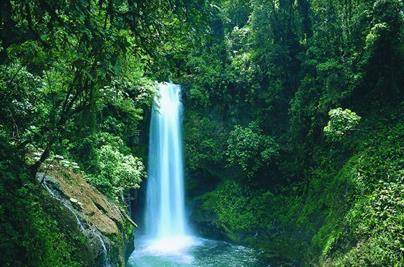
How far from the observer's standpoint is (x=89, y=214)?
7609 millimetres

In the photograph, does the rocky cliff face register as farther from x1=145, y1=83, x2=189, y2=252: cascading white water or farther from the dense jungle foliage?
x1=145, y1=83, x2=189, y2=252: cascading white water

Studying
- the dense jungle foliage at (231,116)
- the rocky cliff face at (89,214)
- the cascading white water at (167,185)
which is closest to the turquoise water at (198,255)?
the cascading white water at (167,185)

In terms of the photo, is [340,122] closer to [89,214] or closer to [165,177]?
[89,214]

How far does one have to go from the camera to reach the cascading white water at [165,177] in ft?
57.4

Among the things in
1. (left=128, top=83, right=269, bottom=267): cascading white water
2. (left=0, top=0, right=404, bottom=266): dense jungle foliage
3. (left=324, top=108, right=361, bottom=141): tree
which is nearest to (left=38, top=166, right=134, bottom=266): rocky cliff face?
(left=0, top=0, right=404, bottom=266): dense jungle foliage

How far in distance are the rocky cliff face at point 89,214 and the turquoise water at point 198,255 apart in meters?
4.22

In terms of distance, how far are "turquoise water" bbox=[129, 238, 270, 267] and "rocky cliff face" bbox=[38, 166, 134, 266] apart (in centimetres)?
422

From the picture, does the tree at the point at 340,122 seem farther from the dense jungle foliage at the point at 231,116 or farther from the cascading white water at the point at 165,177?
the cascading white water at the point at 165,177

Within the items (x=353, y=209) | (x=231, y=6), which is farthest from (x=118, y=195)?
(x=231, y=6)

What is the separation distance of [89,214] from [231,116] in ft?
37.6

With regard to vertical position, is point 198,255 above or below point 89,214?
below

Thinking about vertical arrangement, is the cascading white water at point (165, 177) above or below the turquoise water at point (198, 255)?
above

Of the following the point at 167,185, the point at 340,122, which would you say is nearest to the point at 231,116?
the point at 167,185

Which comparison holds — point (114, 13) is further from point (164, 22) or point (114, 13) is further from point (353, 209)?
point (353, 209)
